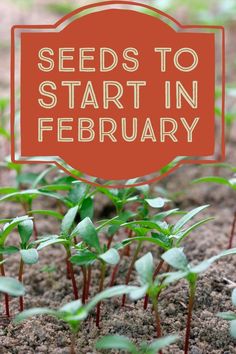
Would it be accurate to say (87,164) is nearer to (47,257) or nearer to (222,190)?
(47,257)

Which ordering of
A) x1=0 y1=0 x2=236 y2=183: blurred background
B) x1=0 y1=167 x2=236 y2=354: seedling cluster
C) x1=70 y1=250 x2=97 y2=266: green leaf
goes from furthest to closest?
x1=0 y1=0 x2=236 y2=183: blurred background < x1=70 y1=250 x2=97 y2=266: green leaf < x1=0 y1=167 x2=236 y2=354: seedling cluster

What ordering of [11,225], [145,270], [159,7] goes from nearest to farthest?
[145,270] < [11,225] < [159,7]

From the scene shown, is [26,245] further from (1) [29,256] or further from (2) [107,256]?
(2) [107,256]

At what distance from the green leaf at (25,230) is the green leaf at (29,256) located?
44 mm

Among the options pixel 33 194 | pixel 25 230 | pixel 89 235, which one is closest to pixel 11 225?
pixel 25 230

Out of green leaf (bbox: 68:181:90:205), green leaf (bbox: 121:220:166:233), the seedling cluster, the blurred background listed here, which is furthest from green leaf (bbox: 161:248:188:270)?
the blurred background

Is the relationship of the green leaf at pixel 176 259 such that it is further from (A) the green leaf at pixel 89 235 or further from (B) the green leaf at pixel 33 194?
(B) the green leaf at pixel 33 194

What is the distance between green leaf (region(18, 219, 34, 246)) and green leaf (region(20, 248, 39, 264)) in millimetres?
44

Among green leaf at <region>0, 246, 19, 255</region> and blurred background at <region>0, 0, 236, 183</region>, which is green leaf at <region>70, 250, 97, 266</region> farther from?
blurred background at <region>0, 0, 236, 183</region>

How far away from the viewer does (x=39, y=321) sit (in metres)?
1.14

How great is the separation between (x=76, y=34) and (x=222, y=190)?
0.76m

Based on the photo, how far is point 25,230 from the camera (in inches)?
42.1

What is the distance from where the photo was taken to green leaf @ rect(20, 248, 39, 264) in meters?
0.99

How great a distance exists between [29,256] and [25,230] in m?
0.08
